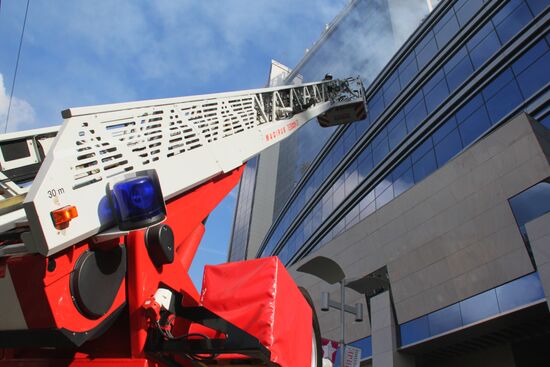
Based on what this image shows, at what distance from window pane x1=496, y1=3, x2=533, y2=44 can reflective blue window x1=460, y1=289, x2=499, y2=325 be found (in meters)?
11.8

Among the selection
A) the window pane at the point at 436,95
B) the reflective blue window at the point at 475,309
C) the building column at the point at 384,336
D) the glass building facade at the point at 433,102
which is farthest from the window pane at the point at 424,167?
the reflective blue window at the point at 475,309

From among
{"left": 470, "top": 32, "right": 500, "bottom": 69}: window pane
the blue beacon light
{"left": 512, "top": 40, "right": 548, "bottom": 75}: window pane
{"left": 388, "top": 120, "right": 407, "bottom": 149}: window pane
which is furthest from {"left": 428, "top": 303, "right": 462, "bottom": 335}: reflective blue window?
the blue beacon light

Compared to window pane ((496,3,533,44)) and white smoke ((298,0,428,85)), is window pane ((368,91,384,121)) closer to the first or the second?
window pane ((496,3,533,44))

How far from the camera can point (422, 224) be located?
57.2 feet

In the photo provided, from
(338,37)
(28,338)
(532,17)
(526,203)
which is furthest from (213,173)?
(338,37)

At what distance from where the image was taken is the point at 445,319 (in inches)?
609

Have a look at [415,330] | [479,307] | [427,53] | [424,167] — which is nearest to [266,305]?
[479,307]

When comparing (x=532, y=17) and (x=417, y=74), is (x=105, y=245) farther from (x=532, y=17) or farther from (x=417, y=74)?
(x=417, y=74)

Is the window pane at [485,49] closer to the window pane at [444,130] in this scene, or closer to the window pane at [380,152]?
the window pane at [444,130]

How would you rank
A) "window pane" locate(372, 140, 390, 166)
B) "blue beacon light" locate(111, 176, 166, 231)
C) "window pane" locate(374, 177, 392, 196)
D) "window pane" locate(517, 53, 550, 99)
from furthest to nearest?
1. "window pane" locate(372, 140, 390, 166)
2. "window pane" locate(374, 177, 392, 196)
3. "window pane" locate(517, 53, 550, 99)
4. "blue beacon light" locate(111, 176, 166, 231)

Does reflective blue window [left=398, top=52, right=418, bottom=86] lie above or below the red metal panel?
above

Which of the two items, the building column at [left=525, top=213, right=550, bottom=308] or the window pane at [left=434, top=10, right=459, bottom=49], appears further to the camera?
the window pane at [left=434, top=10, right=459, bottom=49]

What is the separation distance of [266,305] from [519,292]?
12.7 meters

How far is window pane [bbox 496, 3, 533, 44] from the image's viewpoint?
19.0 metres
